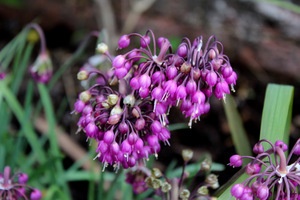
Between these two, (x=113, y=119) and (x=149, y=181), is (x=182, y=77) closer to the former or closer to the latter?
(x=113, y=119)

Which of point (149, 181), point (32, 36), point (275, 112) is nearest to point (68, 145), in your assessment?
point (32, 36)

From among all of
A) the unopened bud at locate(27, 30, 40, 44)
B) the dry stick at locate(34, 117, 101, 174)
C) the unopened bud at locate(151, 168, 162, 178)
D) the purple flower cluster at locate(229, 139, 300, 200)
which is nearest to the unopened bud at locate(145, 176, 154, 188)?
the unopened bud at locate(151, 168, 162, 178)

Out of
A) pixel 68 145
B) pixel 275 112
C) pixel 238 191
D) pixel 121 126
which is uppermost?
pixel 121 126

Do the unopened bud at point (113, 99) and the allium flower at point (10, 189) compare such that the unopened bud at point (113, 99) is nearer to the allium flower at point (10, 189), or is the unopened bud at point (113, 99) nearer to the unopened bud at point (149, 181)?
the unopened bud at point (149, 181)

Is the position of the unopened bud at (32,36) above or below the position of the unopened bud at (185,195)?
above

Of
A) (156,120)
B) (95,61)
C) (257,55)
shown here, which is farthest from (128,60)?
(257,55)

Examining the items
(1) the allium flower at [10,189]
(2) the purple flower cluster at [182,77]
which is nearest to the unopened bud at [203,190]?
(2) the purple flower cluster at [182,77]

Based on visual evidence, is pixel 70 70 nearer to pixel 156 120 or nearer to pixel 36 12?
pixel 36 12
